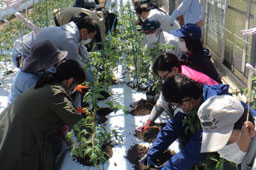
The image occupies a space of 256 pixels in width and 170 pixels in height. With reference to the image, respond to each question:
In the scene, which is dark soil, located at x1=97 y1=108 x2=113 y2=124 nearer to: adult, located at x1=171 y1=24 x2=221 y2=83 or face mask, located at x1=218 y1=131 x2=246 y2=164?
adult, located at x1=171 y1=24 x2=221 y2=83

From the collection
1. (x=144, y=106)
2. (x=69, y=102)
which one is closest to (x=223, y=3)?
(x=144, y=106)

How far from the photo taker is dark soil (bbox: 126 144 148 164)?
8.43ft

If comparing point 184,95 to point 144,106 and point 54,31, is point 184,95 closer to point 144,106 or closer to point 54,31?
point 144,106

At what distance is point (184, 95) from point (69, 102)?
2.72 ft

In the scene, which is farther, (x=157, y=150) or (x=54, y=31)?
(x=54, y=31)

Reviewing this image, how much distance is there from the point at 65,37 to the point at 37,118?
116 centimetres

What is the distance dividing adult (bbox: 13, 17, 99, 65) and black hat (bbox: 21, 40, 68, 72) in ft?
1.75

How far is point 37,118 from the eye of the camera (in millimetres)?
2117

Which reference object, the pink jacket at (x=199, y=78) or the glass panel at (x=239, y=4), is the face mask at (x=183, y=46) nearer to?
the pink jacket at (x=199, y=78)

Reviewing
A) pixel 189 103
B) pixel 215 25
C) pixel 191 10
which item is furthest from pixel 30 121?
pixel 215 25

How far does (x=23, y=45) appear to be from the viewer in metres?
2.97

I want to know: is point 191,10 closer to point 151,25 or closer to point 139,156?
point 151,25

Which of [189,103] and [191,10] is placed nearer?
[189,103]

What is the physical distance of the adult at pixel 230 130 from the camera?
1350 mm
